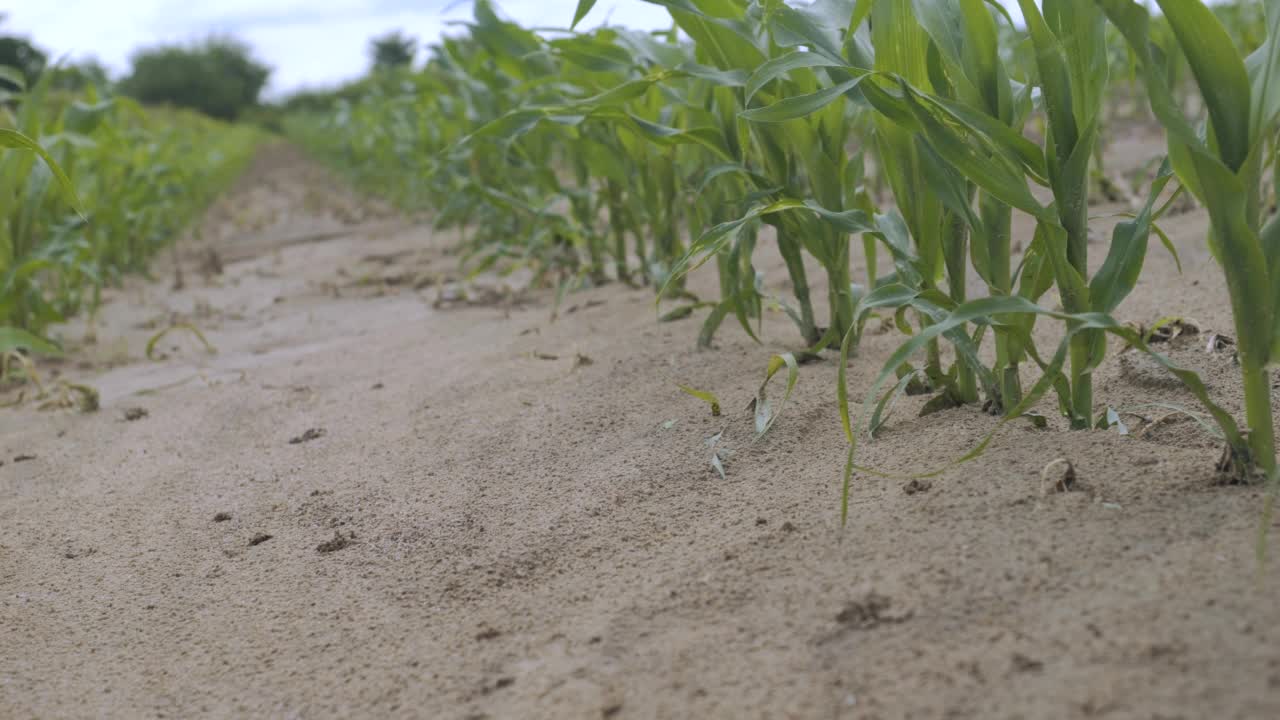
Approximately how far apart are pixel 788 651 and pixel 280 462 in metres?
1.20

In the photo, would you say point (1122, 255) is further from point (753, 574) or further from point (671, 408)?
point (671, 408)

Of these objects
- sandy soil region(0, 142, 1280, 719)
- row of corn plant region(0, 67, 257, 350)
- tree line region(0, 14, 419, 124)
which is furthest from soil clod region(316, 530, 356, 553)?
tree line region(0, 14, 419, 124)

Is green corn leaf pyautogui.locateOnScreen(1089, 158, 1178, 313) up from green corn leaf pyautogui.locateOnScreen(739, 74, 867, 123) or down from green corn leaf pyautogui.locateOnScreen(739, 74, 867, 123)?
down

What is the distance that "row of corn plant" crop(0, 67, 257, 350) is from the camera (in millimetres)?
2688

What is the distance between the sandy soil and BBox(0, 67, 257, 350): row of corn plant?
0.51 metres

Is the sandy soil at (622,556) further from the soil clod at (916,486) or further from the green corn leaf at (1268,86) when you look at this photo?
the green corn leaf at (1268,86)

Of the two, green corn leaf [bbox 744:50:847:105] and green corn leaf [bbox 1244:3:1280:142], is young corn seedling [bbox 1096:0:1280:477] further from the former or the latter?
green corn leaf [bbox 744:50:847:105]

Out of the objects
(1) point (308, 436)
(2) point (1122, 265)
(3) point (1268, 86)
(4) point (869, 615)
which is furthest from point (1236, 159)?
(1) point (308, 436)

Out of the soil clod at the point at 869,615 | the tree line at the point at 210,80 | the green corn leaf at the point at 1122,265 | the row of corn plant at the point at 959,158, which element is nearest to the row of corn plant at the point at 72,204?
the row of corn plant at the point at 959,158

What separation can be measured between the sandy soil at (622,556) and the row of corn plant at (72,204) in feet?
1.69

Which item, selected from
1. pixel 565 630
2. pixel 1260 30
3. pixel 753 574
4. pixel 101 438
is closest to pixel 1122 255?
pixel 753 574

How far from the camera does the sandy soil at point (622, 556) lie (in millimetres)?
862

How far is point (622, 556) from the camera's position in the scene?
48.8 inches

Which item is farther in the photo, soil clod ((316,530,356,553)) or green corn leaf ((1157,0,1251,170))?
soil clod ((316,530,356,553))
